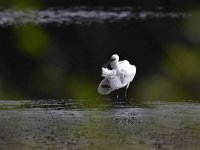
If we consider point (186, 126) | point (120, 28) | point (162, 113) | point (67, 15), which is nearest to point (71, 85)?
point (162, 113)

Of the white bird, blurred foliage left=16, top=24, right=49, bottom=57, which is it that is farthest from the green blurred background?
blurred foliage left=16, top=24, right=49, bottom=57

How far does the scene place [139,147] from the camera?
7.48 metres

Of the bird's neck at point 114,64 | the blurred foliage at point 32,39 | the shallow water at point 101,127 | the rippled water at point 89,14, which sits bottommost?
the shallow water at point 101,127

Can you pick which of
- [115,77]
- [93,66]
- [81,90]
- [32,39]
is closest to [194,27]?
[81,90]

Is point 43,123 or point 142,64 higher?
point 142,64

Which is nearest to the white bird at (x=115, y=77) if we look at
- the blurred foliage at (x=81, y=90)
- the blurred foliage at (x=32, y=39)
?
the blurred foliage at (x=81, y=90)

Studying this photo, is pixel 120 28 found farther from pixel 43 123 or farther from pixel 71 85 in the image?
pixel 43 123

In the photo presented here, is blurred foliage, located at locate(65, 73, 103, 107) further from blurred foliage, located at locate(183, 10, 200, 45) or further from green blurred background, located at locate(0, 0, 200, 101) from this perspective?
blurred foliage, located at locate(183, 10, 200, 45)

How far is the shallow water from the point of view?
24.9ft

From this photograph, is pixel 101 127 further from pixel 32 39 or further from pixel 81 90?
pixel 32 39

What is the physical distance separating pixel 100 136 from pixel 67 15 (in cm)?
1271

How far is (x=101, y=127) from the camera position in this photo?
8367 mm

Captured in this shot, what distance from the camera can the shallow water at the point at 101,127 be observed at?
7.60 m

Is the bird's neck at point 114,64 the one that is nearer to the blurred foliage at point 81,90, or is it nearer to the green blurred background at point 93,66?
the green blurred background at point 93,66
